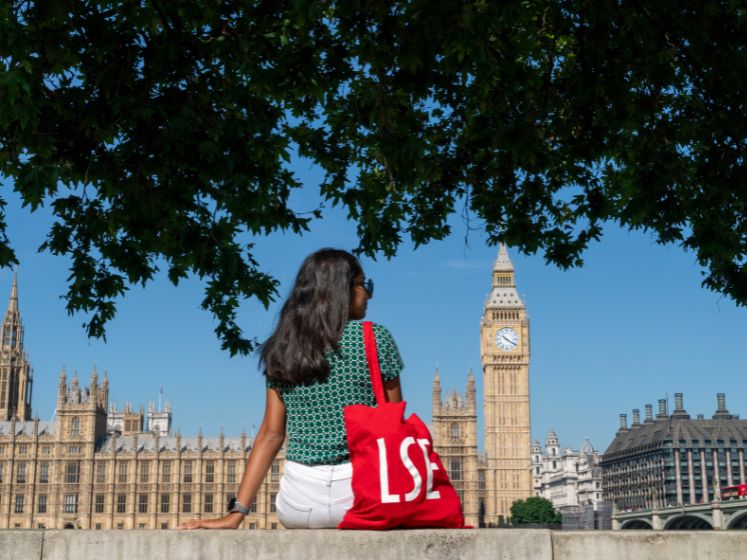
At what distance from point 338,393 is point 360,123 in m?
5.93

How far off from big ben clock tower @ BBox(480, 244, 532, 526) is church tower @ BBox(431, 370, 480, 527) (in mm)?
5486

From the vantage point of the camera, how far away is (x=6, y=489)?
250 feet

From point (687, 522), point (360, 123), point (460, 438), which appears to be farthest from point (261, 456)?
point (687, 522)

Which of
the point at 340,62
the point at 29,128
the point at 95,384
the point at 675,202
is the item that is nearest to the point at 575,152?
the point at 675,202

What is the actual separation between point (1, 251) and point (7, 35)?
1.88 meters

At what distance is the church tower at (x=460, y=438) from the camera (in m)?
77.1

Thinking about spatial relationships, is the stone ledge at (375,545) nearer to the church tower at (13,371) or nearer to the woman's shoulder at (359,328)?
the woman's shoulder at (359,328)

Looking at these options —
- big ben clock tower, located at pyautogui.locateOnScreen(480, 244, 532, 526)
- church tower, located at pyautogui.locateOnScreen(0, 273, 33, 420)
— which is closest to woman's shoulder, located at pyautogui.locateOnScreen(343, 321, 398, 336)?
big ben clock tower, located at pyautogui.locateOnScreen(480, 244, 532, 526)

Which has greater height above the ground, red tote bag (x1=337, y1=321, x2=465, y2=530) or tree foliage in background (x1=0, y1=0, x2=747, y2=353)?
tree foliage in background (x1=0, y1=0, x2=747, y2=353)

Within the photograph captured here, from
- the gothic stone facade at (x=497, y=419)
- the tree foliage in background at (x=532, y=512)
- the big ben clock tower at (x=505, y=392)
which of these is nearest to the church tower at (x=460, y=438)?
the gothic stone facade at (x=497, y=419)

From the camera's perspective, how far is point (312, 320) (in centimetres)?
413

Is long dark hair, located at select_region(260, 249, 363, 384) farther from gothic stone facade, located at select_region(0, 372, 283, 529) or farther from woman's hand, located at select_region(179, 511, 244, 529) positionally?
gothic stone facade, located at select_region(0, 372, 283, 529)

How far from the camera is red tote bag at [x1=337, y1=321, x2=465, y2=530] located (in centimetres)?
382

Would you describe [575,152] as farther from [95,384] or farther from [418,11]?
[95,384]
